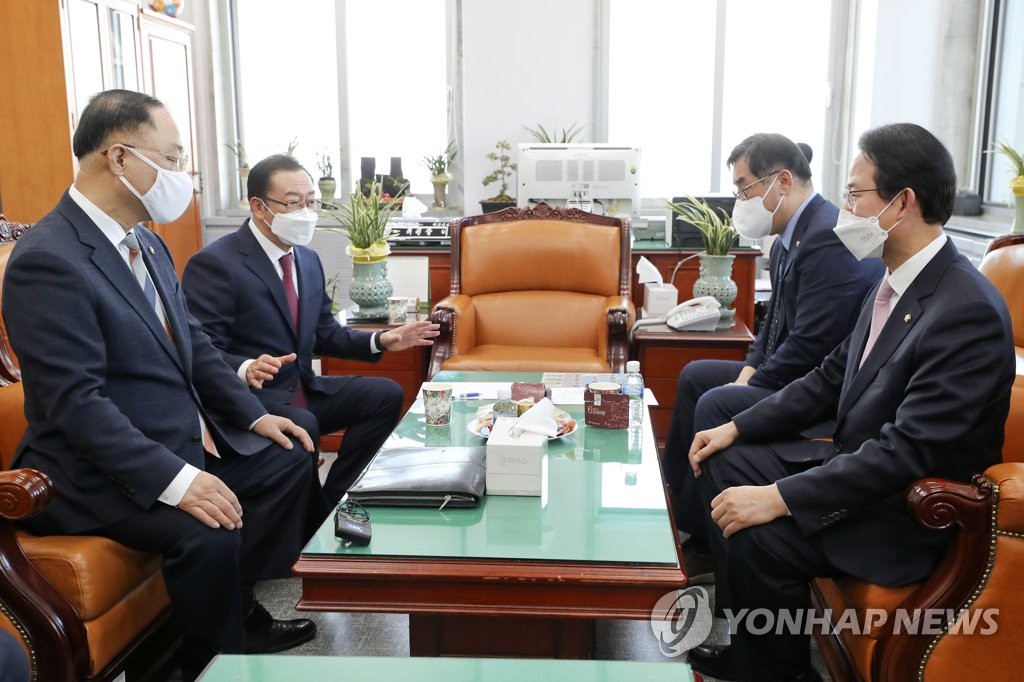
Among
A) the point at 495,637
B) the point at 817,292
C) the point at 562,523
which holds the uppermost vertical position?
the point at 817,292

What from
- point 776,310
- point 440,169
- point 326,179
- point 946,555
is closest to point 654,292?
point 776,310

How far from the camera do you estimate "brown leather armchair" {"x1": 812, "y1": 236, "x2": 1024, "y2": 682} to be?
1422 millimetres

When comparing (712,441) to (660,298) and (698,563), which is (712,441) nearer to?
(698,563)

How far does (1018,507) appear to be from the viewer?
140cm

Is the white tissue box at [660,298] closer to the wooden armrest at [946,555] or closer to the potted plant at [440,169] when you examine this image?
the wooden armrest at [946,555]

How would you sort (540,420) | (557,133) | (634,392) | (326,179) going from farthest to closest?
(557,133)
(326,179)
(634,392)
(540,420)

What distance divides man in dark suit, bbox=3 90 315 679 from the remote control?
1.03 ft

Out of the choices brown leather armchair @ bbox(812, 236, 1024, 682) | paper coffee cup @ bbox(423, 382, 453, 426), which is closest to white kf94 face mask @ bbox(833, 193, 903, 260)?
brown leather armchair @ bbox(812, 236, 1024, 682)

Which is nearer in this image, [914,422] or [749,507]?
[914,422]

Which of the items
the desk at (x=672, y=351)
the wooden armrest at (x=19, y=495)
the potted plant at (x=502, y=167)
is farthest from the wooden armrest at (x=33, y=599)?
the potted plant at (x=502, y=167)

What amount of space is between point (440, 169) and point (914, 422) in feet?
15.9

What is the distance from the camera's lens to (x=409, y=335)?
275 centimetres

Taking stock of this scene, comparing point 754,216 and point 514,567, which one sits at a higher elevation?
point 754,216

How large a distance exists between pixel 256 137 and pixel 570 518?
5.45 metres
